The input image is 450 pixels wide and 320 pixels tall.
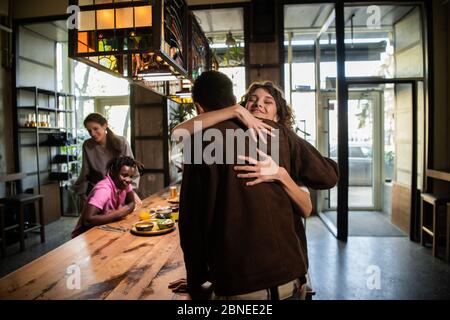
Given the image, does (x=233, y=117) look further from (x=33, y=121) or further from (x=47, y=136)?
(x=47, y=136)

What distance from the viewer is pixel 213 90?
1.05m

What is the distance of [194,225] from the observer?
98 centimetres

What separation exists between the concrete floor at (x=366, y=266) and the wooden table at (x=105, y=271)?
5.74 ft

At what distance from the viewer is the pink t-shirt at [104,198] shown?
2.20 meters

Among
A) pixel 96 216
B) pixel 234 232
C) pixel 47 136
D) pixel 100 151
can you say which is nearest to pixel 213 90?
pixel 234 232

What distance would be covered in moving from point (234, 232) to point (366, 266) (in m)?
3.10

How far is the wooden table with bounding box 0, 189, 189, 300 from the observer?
120cm

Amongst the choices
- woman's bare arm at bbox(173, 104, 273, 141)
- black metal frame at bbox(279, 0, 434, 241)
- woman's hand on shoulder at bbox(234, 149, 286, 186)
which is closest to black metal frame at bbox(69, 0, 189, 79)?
woman's bare arm at bbox(173, 104, 273, 141)

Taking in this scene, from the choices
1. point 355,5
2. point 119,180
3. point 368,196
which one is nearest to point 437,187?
point 368,196

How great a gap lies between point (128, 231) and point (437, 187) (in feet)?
13.5

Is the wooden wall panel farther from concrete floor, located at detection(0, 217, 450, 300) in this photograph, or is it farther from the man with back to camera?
the man with back to camera

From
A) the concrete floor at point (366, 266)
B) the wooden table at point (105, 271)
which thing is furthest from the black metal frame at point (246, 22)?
the wooden table at point (105, 271)

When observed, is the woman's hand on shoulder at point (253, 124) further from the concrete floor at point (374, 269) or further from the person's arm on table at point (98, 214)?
the concrete floor at point (374, 269)
